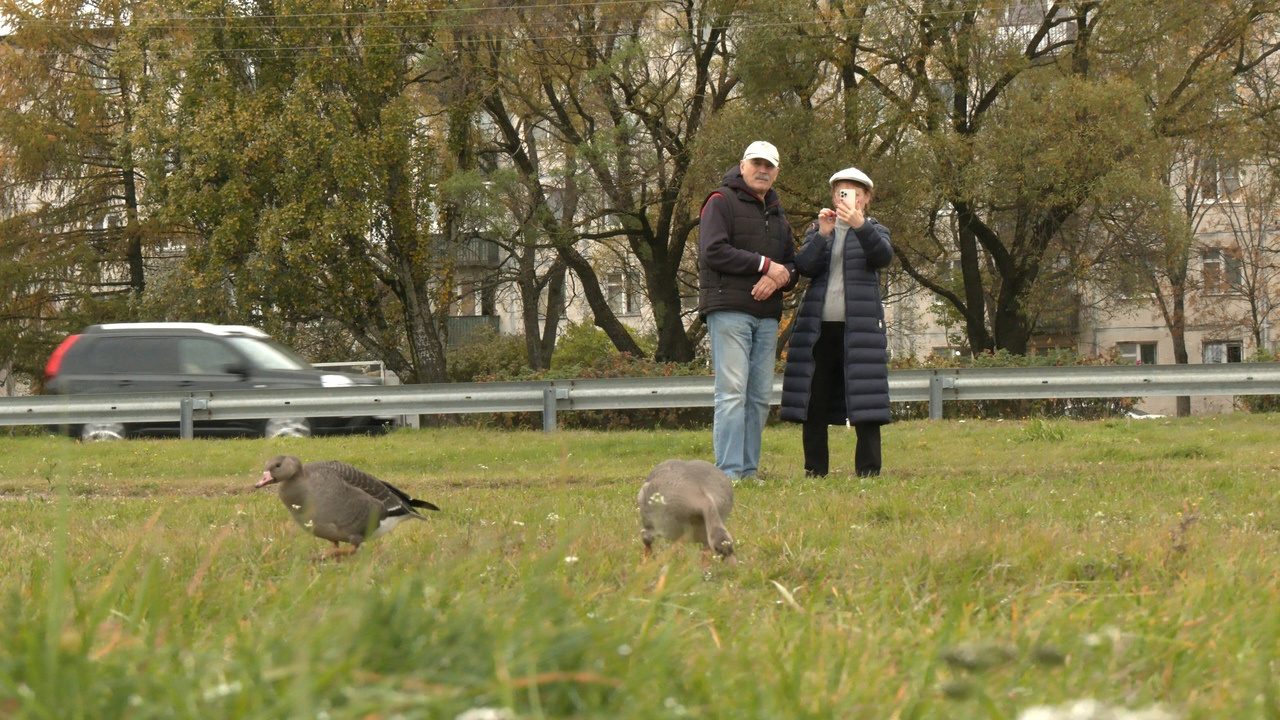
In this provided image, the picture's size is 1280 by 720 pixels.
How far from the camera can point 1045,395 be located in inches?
648

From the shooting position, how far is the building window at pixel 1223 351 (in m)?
54.2

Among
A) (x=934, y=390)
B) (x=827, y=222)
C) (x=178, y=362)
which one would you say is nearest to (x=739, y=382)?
(x=827, y=222)

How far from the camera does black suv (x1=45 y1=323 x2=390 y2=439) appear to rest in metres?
19.0

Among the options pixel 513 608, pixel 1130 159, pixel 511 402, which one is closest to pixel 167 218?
pixel 511 402

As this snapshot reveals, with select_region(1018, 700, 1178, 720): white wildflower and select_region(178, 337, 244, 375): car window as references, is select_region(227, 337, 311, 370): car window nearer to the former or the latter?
select_region(178, 337, 244, 375): car window

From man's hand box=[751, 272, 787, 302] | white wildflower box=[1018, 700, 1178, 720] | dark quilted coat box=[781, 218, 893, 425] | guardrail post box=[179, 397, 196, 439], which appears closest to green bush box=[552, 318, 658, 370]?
guardrail post box=[179, 397, 196, 439]

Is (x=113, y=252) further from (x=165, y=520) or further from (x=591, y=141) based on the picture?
(x=165, y=520)

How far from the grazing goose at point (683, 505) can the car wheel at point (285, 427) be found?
520 inches

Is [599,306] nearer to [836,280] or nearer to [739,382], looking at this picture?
[836,280]

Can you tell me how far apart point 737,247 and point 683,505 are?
4012 millimetres

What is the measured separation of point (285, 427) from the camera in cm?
1783

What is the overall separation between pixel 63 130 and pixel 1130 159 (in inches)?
1039

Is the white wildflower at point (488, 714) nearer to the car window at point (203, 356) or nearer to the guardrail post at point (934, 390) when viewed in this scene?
the guardrail post at point (934, 390)

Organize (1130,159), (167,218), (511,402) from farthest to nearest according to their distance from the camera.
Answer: (167,218), (1130,159), (511,402)
